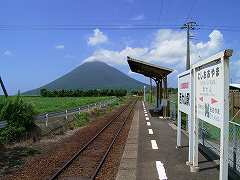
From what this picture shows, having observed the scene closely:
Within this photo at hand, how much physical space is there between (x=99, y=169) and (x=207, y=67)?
3.76 metres

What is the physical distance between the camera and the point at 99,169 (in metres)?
9.40

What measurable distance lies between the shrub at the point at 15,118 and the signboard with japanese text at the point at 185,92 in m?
6.05

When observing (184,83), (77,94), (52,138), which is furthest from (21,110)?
(77,94)

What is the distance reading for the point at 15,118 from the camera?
14242mm

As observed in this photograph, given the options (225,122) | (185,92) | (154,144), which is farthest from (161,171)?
(154,144)

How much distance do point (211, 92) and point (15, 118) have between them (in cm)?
914

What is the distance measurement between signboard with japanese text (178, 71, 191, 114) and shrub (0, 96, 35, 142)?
6.05 metres

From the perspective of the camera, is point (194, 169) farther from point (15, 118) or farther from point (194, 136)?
point (15, 118)

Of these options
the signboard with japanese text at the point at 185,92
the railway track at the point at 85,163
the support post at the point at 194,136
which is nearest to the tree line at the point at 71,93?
the railway track at the point at 85,163

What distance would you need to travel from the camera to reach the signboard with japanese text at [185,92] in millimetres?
9398

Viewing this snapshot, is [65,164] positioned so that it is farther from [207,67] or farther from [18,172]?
[207,67]

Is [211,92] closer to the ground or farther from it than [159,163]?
farther from it

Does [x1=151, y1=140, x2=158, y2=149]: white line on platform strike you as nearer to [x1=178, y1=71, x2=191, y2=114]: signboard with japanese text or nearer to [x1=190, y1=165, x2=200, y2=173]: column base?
[x1=178, y1=71, x2=191, y2=114]: signboard with japanese text

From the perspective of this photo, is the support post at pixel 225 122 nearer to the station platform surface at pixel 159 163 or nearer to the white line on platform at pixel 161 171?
the station platform surface at pixel 159 163
